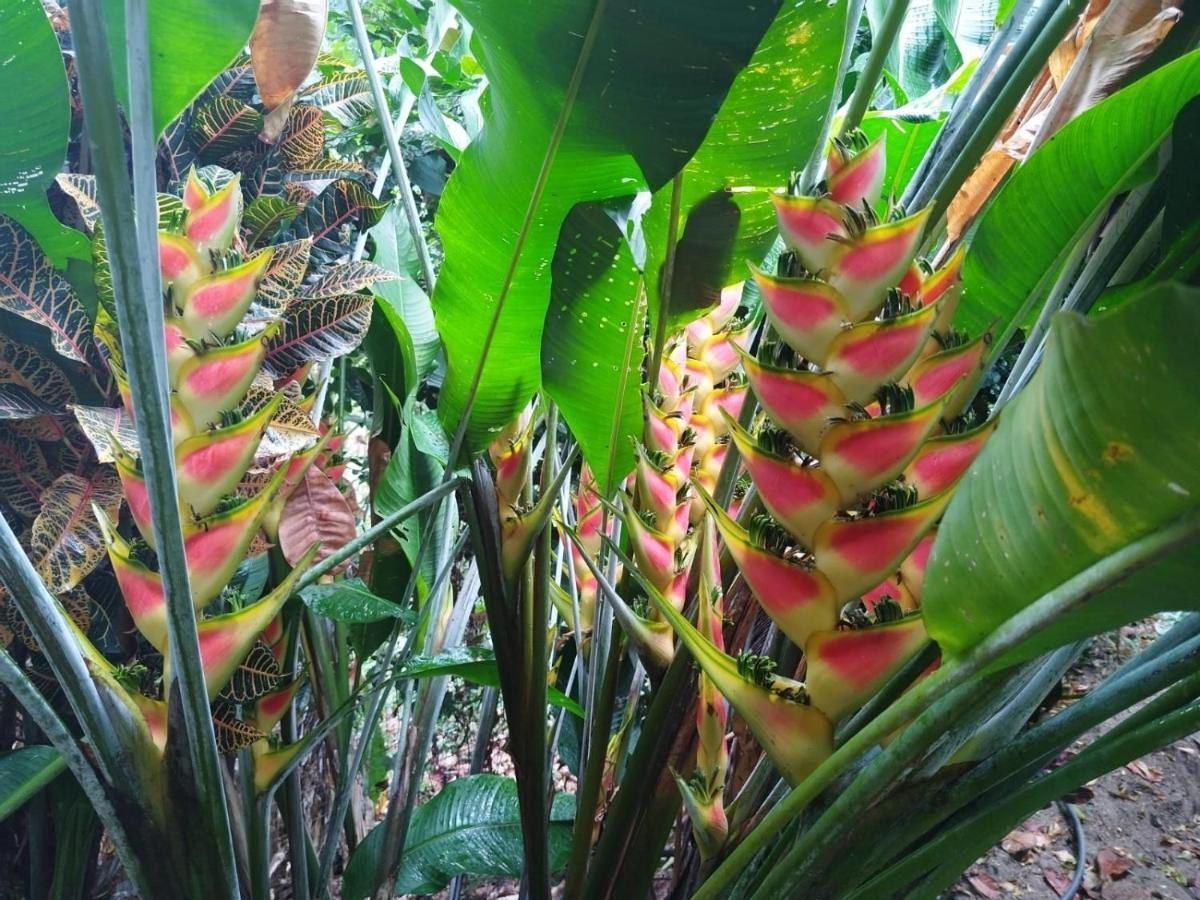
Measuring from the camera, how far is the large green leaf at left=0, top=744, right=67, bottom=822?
568mm

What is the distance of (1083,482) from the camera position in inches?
10.0

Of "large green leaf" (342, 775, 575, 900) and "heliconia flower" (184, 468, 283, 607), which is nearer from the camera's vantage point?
"heliconia flower" (184, 468, 283, 607)

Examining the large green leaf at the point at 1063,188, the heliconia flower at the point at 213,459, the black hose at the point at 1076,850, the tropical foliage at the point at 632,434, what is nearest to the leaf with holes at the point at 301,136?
the tropical foliage at the point at 632,434

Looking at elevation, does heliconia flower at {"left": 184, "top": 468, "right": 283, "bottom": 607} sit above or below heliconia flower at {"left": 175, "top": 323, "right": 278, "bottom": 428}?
below

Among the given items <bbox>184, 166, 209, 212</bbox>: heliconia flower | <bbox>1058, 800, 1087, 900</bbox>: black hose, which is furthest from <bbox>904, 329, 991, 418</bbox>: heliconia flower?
<bbox>1058, 800, 1087, 900</bbox>: black hose


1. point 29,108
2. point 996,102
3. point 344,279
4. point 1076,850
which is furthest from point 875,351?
point 1076,850

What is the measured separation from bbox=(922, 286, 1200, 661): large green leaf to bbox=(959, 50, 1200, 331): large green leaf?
1.00 feet

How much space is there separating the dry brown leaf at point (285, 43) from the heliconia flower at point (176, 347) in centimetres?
29

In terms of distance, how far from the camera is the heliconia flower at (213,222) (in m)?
0.48

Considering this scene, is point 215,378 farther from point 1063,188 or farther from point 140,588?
point 1063,188

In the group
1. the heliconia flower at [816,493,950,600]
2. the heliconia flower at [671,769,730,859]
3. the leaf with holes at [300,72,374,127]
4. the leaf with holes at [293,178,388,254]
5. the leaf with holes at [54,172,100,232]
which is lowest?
the heliconia flower at [671,769,730,859]

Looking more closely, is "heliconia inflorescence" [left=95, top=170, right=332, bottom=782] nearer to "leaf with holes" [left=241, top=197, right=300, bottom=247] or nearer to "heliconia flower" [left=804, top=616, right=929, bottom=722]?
"leaf with holes" [left=241, top=197, right=300, bottom=247]

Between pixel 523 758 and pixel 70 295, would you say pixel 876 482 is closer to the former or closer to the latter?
pixel 523 758

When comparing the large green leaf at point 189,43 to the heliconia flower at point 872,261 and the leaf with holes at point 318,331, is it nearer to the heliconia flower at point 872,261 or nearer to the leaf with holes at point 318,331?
the leaf with holes at point 318,331
